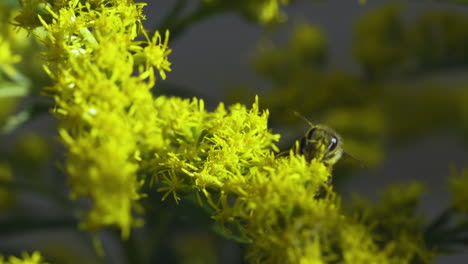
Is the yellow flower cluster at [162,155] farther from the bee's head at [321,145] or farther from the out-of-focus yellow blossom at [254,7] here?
the out-of-focus yellow blossom at [254,7]

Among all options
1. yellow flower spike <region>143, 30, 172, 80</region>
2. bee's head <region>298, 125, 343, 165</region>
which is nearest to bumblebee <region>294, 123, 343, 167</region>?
bee's head <region>298, 125, 343, 165</region>

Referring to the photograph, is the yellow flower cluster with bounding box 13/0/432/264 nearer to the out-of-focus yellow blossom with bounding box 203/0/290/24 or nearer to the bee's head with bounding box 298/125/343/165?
the bee's head with bounding box 298/125/343/165

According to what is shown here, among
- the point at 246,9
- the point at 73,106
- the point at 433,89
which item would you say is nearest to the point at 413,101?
the point at 433,89

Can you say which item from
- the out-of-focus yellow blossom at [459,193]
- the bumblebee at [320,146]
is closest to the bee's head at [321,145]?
the bumblebee at [320,146]

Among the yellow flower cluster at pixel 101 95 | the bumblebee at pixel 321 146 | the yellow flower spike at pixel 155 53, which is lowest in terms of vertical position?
the yellow flower cluster at pixel 101 95

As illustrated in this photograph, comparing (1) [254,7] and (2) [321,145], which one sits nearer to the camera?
(2) [321,145]

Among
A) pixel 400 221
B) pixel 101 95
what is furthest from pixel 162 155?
pixel 400 221

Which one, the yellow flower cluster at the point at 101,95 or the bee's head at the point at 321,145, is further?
the bee's head at the point at 321,145

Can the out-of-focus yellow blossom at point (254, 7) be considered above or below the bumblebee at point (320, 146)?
above

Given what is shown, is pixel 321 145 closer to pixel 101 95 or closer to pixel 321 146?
pixel 321 146

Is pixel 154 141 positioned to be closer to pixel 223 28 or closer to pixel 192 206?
pixel 192 206

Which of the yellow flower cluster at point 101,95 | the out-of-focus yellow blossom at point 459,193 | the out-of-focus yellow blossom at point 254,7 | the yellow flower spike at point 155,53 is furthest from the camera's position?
the out-of-focus yellow blossom at point 254,7

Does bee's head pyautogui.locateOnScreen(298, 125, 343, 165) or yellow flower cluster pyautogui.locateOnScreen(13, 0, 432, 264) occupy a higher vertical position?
bee's head pyautogui.locateOnScreen(298, 125, 343, 165)
